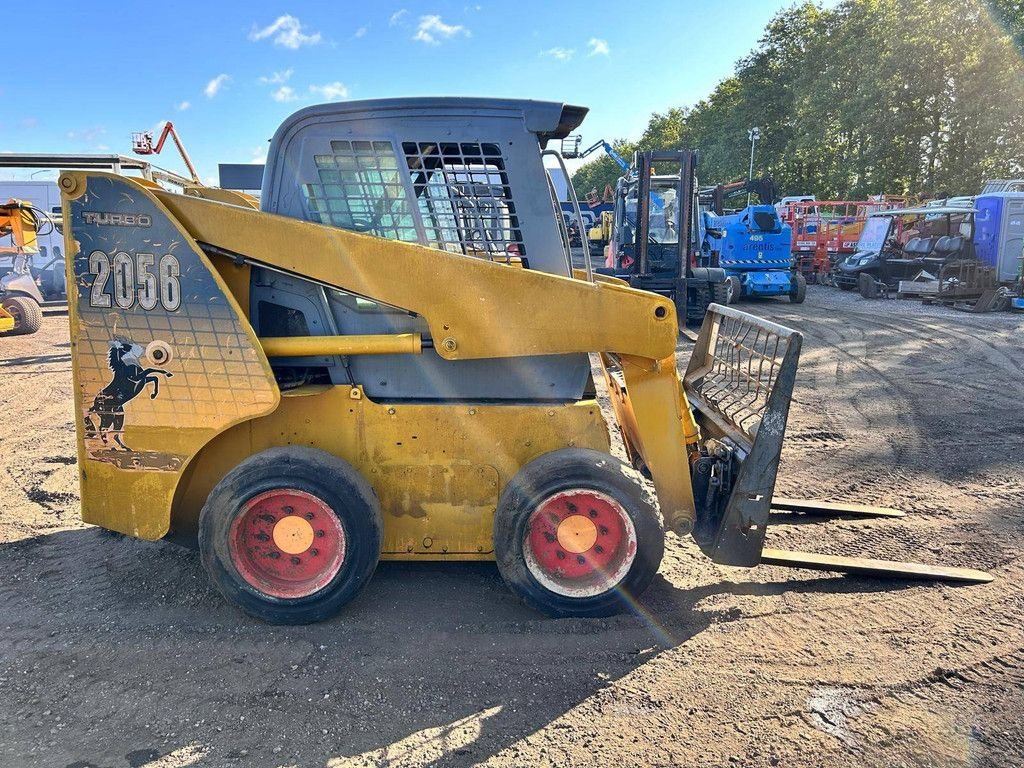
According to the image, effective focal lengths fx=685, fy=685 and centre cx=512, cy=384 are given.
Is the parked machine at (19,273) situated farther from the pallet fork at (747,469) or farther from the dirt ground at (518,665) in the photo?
the pallet fork at (747,469)

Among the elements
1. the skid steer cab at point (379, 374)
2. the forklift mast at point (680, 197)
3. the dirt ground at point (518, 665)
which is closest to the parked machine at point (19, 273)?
the dirt ground at point (518, 665)

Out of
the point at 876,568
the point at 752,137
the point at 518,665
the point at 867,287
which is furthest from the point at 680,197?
the point at 752,137

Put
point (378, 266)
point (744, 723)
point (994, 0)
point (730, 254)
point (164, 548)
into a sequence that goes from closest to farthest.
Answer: point (744, 723) → point (378, 266) → point (164, 548) → point (730, 254) → point (994, 0)

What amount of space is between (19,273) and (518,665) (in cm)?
1623

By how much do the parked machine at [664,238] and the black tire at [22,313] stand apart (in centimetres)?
1166

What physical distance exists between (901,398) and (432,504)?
23.0 ft

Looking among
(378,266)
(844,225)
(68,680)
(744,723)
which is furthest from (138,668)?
(844,225)

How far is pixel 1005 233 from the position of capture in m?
16.5

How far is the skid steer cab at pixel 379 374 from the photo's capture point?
336 cm

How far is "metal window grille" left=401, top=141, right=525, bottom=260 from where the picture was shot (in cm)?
348

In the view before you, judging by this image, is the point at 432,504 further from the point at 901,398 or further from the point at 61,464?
the point at 901,398

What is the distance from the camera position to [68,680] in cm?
308

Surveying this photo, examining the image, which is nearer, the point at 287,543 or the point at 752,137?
the point at 287,543

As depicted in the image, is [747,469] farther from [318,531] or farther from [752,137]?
[752,137]
